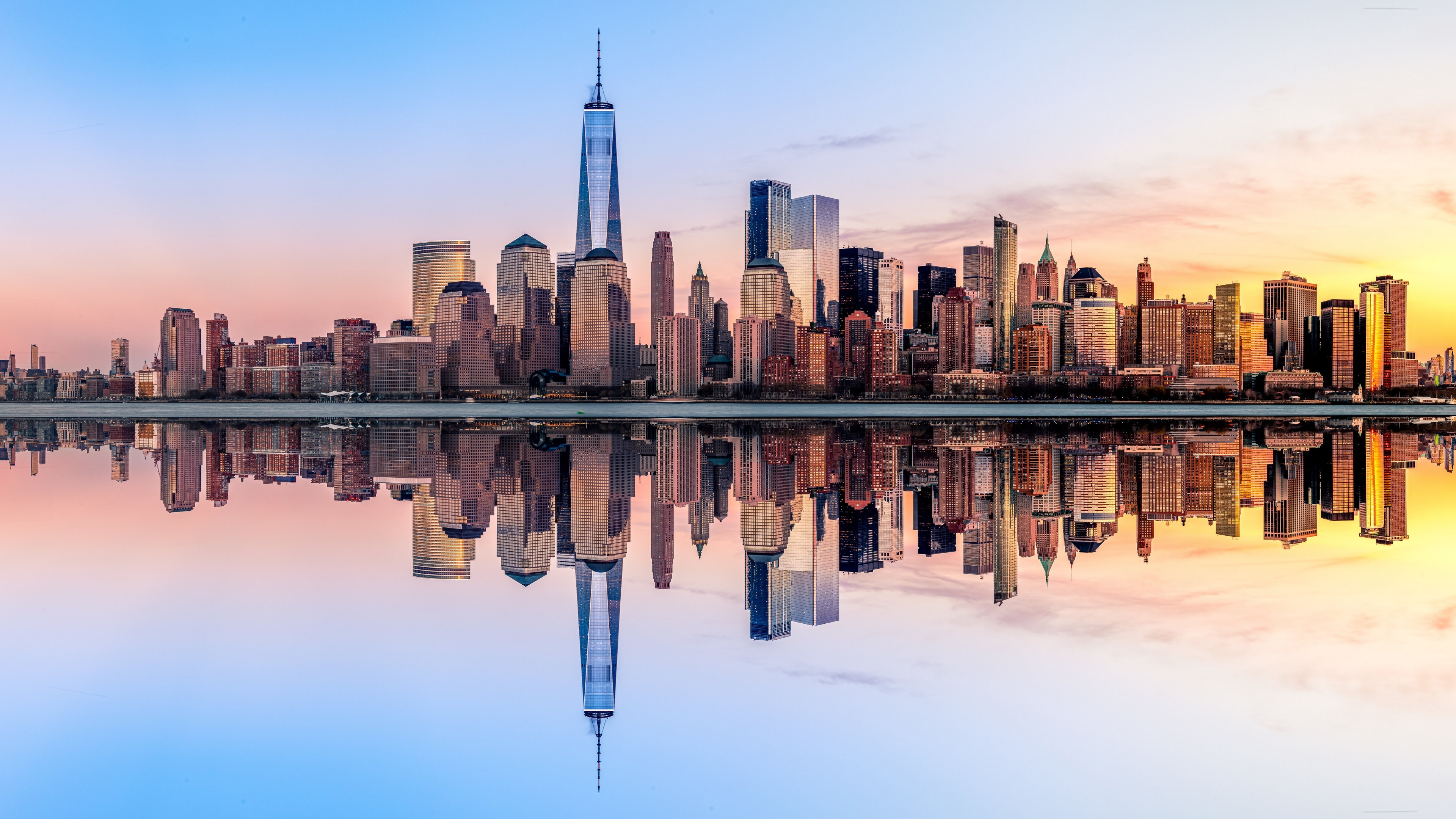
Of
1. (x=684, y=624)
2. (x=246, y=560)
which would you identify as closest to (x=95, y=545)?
(x=246, y=560)

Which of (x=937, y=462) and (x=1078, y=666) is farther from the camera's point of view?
(x=937, y=462)

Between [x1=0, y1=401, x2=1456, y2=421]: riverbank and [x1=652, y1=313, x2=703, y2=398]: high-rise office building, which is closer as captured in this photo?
[x1=0, y1=401, x2=1456, y2=421]: riverbank

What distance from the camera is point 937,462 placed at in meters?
29.3

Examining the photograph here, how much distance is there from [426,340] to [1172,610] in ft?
642

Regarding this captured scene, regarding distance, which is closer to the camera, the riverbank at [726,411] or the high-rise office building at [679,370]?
the riverbank at [726,411]

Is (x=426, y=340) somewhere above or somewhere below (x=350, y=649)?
above

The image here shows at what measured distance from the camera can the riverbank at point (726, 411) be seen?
99.1 meters

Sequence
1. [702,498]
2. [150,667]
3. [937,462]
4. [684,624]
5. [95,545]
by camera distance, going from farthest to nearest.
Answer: [937,462]
[702,498]
[95,545]
[684,624]
[150,667]

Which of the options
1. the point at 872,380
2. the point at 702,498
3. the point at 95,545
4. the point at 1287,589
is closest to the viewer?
the point at 1287,589

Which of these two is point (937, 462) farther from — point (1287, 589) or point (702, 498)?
point (1287, 589)

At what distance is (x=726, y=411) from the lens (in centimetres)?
12506

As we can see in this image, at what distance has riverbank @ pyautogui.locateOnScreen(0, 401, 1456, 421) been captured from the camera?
9906cm

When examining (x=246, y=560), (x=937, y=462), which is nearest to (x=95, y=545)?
(x=246, y=560)

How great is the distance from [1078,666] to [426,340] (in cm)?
19692
